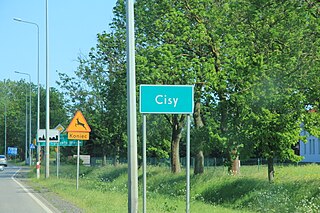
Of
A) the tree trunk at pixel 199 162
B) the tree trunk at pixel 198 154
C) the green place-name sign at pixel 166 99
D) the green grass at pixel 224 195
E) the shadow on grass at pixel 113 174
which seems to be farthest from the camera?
the shadow on grass at pixel 113 174

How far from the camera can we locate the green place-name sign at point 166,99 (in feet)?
41.6

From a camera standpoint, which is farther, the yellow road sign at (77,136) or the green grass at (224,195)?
the yellow road sign at (77,136)

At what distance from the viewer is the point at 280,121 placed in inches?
950

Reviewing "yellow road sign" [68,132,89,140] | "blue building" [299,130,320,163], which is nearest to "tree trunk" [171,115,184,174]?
"yellow road sign" [68,132,89,140]

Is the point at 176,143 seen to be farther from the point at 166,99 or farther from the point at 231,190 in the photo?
the point at 166,99

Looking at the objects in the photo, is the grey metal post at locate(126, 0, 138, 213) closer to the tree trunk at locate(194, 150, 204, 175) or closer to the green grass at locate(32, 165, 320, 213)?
the green grass at locate(32, 165, 320, 213)

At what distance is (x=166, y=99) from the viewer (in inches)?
504

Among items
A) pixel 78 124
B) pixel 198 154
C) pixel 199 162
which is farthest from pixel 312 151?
pixel 78 124

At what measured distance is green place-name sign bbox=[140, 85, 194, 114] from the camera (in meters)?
12.7

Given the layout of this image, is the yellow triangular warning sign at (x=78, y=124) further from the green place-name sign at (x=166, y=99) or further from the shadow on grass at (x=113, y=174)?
the shadow on grass at (x=113, y=174)

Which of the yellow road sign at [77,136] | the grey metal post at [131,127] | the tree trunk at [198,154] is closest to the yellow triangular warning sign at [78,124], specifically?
the yellow road sign at [77,136]

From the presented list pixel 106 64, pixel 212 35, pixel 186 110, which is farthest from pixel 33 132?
pixel 186 110

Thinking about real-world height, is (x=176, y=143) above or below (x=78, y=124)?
below

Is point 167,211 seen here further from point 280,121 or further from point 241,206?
point 280,121
